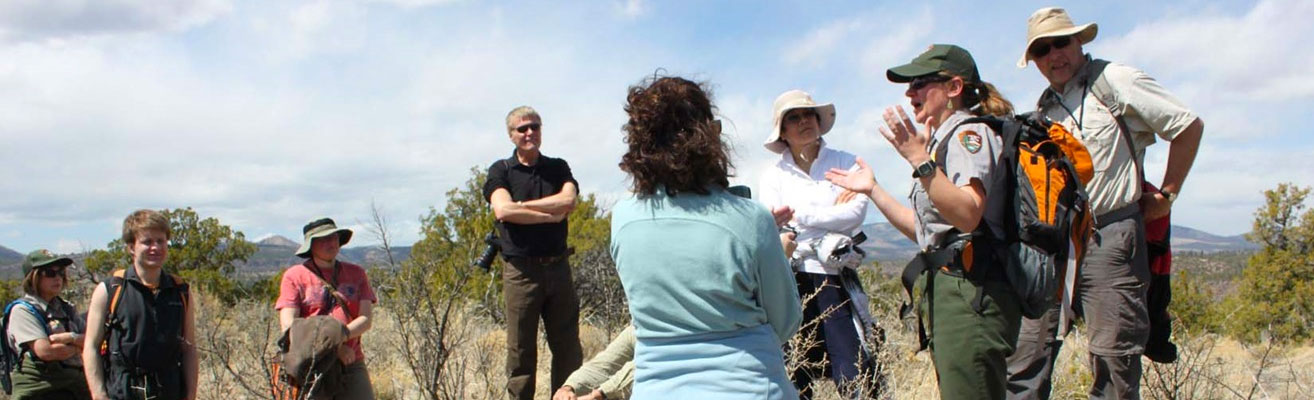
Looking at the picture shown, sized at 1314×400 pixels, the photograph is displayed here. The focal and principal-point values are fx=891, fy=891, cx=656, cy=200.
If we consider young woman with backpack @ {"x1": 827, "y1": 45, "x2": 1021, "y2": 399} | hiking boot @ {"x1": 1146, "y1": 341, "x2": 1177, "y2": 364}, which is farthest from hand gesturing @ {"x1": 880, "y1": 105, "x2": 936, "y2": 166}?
hiking boot @ {"x1": 1146, "y1": 341, "x2": 1177, "y2": 364}

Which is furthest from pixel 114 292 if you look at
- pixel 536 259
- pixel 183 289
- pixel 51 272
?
pixel 536 259

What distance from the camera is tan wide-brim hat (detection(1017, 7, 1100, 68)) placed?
3.48m

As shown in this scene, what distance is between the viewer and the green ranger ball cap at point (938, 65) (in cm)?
277

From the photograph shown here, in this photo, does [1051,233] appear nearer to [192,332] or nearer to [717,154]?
[717,154]

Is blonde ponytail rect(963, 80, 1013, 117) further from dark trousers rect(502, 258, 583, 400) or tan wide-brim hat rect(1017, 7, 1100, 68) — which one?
dark trousers rect(502, 258, 583, 400)

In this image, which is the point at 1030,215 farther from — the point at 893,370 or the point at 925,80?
the point at 893,370

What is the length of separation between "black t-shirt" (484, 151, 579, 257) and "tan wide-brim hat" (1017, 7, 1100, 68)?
2.71 meters

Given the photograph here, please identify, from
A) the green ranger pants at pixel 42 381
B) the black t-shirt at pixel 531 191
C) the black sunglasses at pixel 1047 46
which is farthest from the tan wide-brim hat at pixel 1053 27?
the green ranger pants at pixel 42 381

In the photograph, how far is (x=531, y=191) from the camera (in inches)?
205

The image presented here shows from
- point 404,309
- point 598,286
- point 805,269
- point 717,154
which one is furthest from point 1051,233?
point 598,286

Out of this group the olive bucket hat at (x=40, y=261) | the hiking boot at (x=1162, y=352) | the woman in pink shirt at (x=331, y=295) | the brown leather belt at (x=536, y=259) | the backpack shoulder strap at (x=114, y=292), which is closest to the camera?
the hiking boot at (x=1162, y=352)

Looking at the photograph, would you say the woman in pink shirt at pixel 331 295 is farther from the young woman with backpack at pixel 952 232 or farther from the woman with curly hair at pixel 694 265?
the young woman with backpack at pixel 952 232

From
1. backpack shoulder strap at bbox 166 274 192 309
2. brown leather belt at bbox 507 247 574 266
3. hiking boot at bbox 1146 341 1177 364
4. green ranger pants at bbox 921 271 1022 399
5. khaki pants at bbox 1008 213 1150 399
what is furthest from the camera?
brown leather belt at bbox 507 247 574 266

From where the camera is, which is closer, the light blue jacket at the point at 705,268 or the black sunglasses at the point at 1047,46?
the light blue jacket at the point at 705,268
